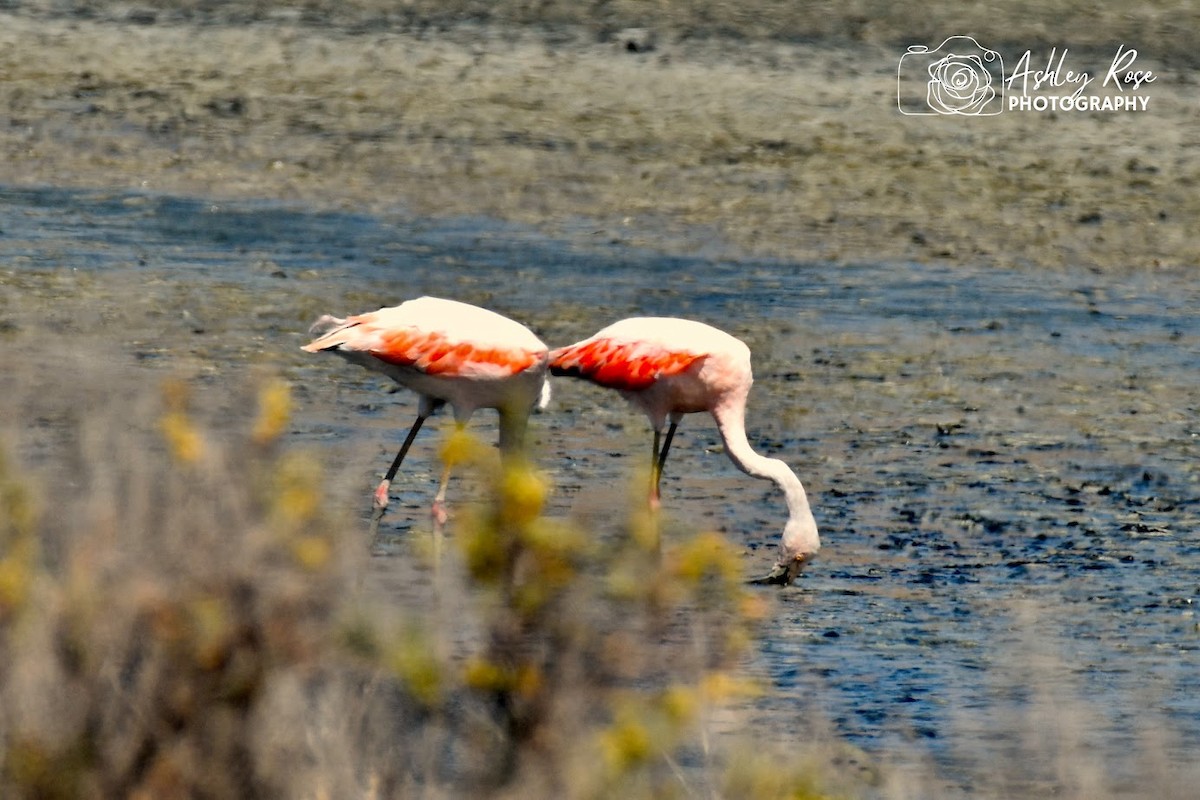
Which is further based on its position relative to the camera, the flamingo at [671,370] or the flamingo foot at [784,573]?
the flamingo at [671,370]

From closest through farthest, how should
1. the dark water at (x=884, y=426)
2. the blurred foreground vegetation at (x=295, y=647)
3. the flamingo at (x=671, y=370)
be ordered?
the blurred foreground vegetation at (x=295, y=647)
the dark water at (x=884, y=426)
the flamingo at (x=671, y=370)

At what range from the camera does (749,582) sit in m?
8.00

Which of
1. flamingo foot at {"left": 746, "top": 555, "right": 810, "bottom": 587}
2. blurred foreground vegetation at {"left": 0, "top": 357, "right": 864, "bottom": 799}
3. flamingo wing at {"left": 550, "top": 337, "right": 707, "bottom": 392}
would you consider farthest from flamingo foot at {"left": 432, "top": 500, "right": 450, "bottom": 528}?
blurred foreground vegetation at {"left": 0, "top": 357, "right": 864, "bottom": 799}

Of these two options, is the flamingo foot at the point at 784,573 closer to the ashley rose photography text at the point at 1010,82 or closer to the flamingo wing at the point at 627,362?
the flamingo wing at the point at 627,362

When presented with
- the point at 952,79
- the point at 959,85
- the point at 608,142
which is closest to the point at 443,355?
the point at 608,142

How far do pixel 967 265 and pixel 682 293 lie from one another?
7.20 ft

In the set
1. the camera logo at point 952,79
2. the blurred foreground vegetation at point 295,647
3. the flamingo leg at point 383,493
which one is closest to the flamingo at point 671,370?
the flamingo leg at point 383,493

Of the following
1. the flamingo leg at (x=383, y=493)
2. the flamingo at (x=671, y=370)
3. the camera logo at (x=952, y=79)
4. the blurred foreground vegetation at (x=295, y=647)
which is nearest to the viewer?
the blurred foreground vegetation at (x=295, y=647)

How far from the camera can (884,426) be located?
34.7 ft

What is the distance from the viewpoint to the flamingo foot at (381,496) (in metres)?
8.59

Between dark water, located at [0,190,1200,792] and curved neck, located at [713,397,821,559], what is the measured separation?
18 cm

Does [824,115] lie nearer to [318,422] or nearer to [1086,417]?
[1086,417]

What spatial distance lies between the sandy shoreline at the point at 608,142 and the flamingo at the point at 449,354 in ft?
19.9

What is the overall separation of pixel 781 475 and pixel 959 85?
12059mm
